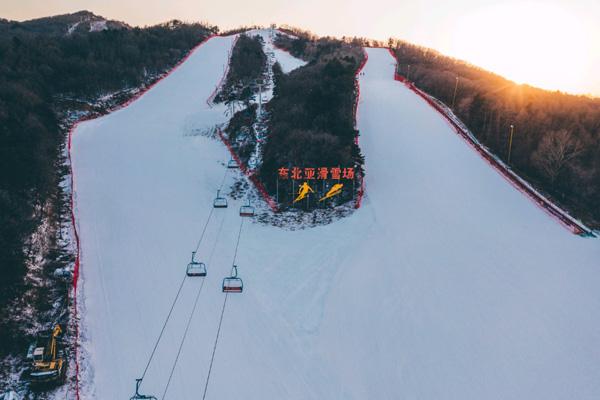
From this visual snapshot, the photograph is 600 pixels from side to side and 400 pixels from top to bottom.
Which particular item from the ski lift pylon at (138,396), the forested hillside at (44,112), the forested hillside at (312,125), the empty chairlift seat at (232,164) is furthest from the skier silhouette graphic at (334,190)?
the ski lift pylon at (138,396)

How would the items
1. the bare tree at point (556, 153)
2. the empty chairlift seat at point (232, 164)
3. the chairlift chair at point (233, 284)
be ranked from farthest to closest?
the empty chairlift seat at point (232, 164)
the bare tree at point (556, 153)
the chairlift chair at point (233, 284)

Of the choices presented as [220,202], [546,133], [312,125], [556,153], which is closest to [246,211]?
[220,202]

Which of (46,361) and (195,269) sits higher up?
(195,269)

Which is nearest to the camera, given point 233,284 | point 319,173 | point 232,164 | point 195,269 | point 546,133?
point 233,284

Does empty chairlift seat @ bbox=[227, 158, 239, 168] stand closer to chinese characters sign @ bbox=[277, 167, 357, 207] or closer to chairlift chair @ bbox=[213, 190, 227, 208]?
chinese characters sign @ bbox=[277, 167, 357, 207]

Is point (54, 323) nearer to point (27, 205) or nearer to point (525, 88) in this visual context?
point (27, 205)

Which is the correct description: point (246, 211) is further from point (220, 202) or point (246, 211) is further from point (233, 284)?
point (233, 284)

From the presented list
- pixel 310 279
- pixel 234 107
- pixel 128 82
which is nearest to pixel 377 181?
pixel 310 279

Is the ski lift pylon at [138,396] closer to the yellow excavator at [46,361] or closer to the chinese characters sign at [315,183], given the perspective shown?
the yellow excavator at [46,361]
